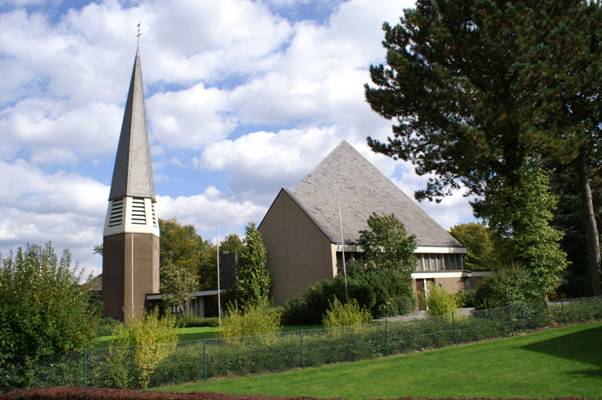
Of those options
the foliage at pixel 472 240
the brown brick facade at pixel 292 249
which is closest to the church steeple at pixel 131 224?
the brown brick facade at pixel 292 249

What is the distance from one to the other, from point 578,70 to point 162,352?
19.1 m

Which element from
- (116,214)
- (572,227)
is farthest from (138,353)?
(572,227)

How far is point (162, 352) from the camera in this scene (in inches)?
574

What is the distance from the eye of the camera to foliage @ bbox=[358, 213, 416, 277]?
1215 inches

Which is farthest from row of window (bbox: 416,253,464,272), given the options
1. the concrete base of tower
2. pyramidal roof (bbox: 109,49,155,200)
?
pyramidal roof (bbox: 109,49,155,200)

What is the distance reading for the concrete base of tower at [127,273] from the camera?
128ft

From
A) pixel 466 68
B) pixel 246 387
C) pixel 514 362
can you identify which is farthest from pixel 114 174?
pixel 514 362

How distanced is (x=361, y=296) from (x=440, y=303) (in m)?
6.70

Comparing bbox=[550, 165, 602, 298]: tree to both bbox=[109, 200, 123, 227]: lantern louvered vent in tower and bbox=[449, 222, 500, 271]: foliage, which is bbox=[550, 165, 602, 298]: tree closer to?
bbox=[449, 222, 500, 271]: foliage

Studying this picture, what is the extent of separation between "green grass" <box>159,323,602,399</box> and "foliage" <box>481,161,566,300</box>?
5.04 metres

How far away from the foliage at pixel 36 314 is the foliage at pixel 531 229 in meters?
17.1

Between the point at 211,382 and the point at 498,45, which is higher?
the point at 498,45

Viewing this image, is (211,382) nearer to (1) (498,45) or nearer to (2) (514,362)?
(2) (514,362)

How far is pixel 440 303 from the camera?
68.4 ft
